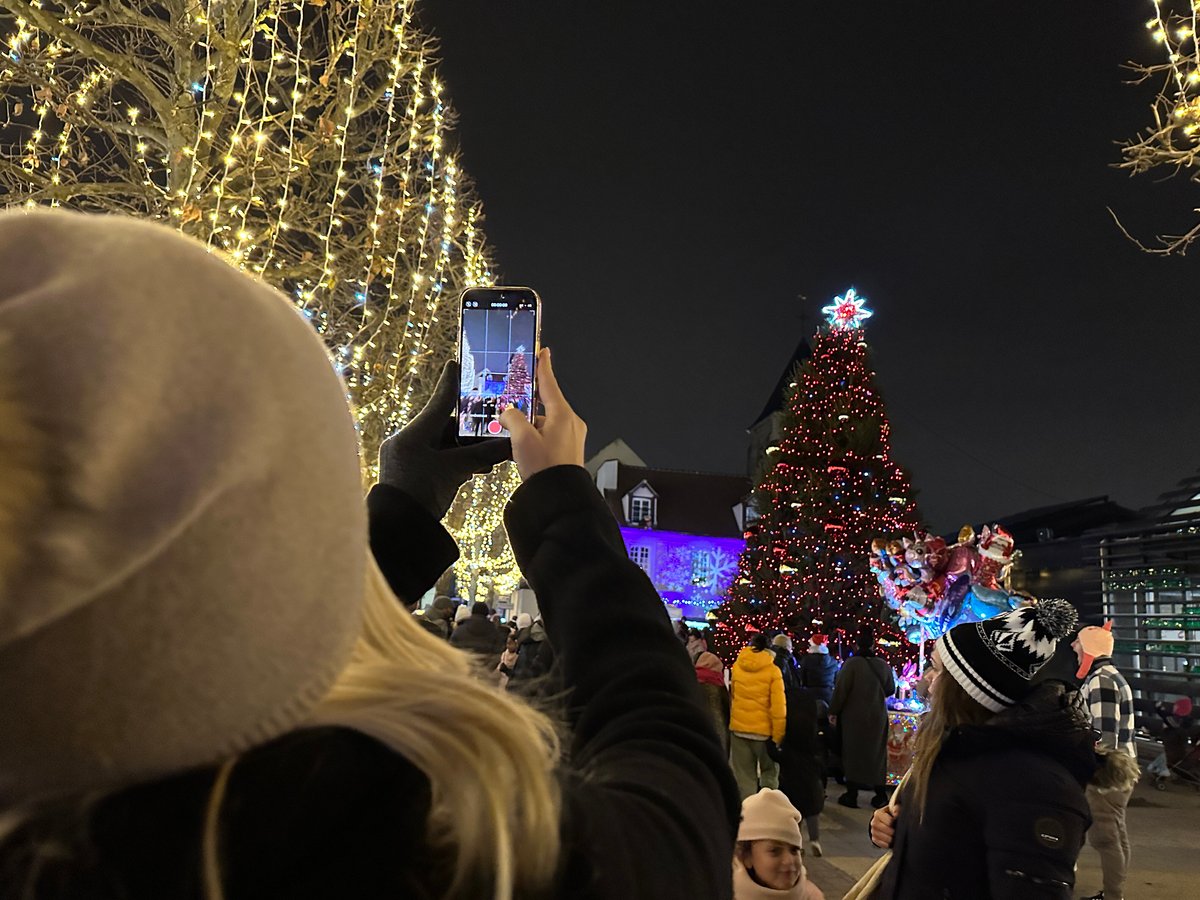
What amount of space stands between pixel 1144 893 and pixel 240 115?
10249 millimetres

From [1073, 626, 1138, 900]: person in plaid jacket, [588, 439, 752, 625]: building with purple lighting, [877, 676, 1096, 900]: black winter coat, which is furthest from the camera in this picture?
[588, 439, 752, 625]: building with purple lighting

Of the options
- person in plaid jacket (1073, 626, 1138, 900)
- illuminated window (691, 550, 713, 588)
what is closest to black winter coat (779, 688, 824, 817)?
person in plaid jacket (1073, 626, 1138, 900)

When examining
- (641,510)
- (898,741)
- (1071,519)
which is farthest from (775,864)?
(641,510)

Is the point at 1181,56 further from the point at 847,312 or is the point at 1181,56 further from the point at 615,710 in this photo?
the point at 847,312

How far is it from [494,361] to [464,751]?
122 centimetres

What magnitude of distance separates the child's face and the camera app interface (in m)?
2.51

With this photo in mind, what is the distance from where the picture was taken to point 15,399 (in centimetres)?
56

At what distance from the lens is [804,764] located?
26.0 feet

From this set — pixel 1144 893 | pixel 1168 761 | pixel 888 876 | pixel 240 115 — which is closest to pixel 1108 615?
pixel 1168 761

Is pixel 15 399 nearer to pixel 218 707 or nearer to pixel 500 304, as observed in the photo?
pixel 218 707

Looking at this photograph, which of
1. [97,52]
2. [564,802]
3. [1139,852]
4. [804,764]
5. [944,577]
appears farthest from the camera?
[944,577]

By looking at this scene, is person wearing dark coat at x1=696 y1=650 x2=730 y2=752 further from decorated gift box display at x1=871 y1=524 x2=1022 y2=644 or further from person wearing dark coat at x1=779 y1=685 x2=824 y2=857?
decorated gift box display at x1=871 y1=524 x2=1022 y2=644

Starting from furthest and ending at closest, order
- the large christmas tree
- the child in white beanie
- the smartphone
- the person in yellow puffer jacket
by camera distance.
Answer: the large christmas tree < the person in yellow puffer jacket < the child in white beanie < the smartphone

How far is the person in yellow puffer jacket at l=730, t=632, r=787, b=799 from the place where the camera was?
26.2 feet
